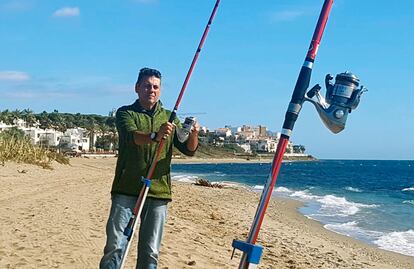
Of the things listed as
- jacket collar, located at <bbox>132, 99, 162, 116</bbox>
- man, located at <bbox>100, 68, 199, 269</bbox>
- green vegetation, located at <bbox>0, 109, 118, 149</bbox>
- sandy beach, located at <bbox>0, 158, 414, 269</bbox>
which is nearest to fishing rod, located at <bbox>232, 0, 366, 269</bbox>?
man, located at <bbox>100, 68, 199, 269</bbox>

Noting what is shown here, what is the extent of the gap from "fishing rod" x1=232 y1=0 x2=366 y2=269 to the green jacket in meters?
1.47

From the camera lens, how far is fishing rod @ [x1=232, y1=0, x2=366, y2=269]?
8.28ft

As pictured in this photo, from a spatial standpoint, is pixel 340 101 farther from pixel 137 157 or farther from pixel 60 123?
pixel 60 123

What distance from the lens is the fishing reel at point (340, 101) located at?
101 inches

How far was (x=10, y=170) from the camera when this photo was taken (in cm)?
2078

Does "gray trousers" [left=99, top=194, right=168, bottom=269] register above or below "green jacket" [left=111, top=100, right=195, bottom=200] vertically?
below

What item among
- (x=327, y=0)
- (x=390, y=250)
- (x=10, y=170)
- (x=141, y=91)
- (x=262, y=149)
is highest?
(x=262, y=149)

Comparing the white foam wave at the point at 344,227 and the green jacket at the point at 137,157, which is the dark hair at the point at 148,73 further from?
the white foam wave at the point at 344,227

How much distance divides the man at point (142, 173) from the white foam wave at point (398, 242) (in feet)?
33.1

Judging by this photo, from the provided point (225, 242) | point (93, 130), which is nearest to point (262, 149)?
point (93, 130)

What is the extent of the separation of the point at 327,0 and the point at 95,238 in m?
5.72

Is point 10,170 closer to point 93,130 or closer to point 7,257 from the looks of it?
point 7,257

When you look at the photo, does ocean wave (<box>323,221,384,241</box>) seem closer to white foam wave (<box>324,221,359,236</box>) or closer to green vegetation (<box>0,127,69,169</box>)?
white foam wave (<box>324,221,359,236</box>)

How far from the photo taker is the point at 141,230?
3992mm
